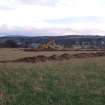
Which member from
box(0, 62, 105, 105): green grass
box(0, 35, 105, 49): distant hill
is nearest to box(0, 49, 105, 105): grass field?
box(0, 62, 105, 105): green grass

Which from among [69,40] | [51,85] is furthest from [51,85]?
[69,40]

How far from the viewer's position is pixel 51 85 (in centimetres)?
1698

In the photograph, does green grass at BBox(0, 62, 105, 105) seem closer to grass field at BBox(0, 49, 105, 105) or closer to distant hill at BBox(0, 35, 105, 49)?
grass field at BBox(0, 49, 105, 105)

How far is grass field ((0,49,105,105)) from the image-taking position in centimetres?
1499

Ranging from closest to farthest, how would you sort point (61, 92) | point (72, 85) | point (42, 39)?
point (61, 92) < point (72, 85) < point (42, 39)

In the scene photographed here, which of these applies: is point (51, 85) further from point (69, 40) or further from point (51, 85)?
point (69, 40)

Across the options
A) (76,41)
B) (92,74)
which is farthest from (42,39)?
(92,74)

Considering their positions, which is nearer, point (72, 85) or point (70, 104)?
point (70, 104)

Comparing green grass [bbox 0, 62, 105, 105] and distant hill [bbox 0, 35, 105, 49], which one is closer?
green grass [bbox 0, 62, 105, 105]

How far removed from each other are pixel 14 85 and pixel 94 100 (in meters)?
3.81

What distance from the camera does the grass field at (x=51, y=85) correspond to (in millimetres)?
14992

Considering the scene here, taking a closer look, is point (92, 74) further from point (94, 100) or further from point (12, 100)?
point (12, 100)

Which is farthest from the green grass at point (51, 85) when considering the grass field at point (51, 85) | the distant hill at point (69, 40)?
the distant hill at point (69, 40)

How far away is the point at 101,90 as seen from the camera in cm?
1650
